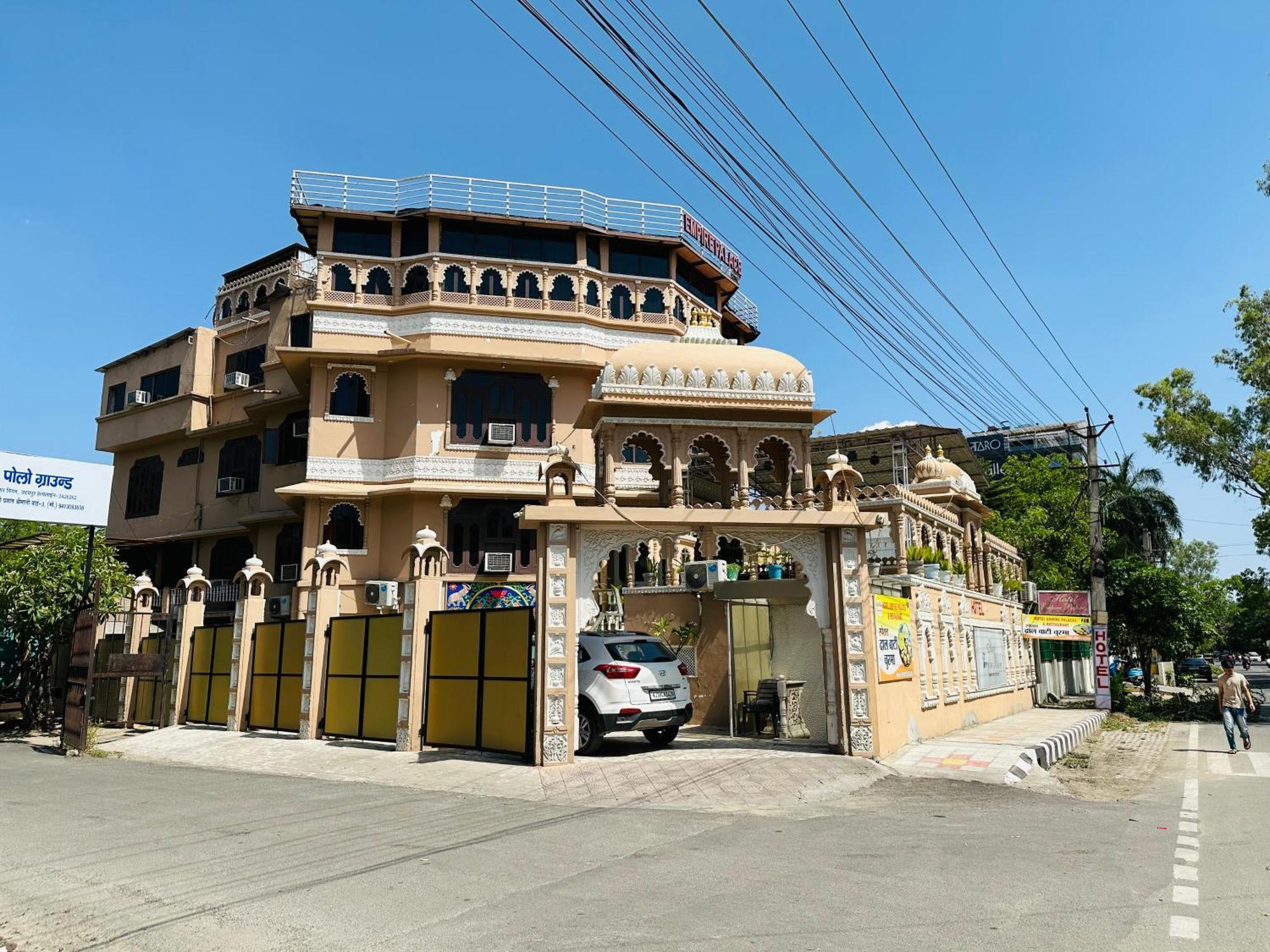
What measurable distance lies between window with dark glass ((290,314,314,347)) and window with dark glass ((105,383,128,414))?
10.6 meters

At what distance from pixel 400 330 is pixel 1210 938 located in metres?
24.3

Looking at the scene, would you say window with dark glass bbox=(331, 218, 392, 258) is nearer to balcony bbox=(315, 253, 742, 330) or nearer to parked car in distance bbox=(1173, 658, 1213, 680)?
balcony bbox=(315, 253, 742, 330)

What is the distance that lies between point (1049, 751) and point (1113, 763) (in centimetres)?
→ 132

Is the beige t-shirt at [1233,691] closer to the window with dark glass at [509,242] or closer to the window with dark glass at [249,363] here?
the window with dark glass at [509,242]

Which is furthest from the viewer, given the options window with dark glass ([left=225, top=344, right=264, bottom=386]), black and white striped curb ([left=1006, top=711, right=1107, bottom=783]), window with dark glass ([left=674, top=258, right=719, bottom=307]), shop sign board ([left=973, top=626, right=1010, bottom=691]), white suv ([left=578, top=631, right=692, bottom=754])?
window with dark glass ([left=225, top=344, right=264, bottom=386])

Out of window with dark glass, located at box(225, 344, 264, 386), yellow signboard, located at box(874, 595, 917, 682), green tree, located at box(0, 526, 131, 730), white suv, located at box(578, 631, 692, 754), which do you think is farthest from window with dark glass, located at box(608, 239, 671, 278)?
white suv, located at box(578, 631, 692, 754)

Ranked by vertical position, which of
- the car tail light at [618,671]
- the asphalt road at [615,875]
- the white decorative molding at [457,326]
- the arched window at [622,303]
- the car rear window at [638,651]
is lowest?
the asphalt road at [615,875]

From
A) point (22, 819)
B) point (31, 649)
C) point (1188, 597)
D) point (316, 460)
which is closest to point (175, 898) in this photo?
point (22, 819)

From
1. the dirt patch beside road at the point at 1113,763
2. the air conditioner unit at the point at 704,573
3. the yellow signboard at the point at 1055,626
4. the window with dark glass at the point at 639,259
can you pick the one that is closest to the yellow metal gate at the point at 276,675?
the air conditioner unit at the point at 704,573

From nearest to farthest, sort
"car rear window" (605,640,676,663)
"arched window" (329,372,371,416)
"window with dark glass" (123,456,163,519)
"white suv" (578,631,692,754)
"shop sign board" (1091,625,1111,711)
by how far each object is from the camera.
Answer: "white suv" (578,631,692,754)
"car rear window" (605,640,676,663)
"shop sign board" (1091,625,1111,711)
"arched window" (329,372,371,416)
"window with dark glass" (123,456,163,519)

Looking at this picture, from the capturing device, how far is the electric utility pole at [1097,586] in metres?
22.3

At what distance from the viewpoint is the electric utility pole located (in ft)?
73.3

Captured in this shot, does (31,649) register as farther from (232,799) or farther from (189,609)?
(232,799)

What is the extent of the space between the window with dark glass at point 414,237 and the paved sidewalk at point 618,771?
16558mm
